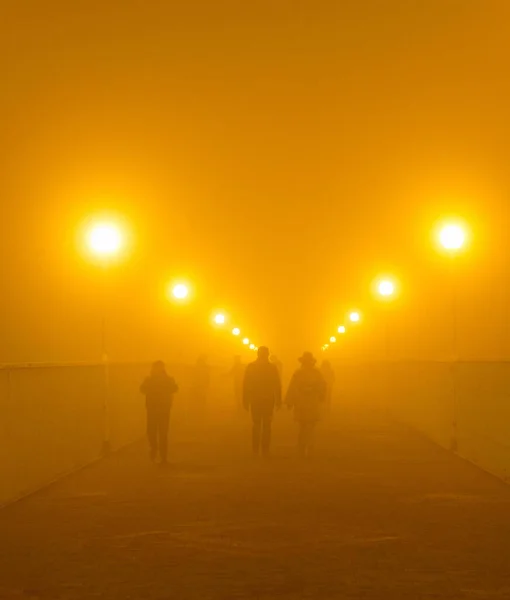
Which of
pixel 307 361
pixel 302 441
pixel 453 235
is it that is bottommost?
pixel 302 441

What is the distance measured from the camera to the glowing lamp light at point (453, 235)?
894 inches

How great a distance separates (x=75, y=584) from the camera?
8.86 m

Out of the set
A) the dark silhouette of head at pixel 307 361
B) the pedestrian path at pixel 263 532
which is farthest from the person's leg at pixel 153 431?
the dark silhouette of head at pixel 307 361

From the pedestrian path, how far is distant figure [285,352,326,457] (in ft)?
3.48

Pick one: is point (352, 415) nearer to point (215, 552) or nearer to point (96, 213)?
point (96, 213)

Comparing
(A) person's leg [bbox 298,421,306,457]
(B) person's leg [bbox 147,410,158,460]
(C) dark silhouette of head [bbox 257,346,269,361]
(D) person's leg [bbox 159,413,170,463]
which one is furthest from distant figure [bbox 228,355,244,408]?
(D) person's leg [bbox 159,413,170,463]

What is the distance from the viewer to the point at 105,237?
22344 mm

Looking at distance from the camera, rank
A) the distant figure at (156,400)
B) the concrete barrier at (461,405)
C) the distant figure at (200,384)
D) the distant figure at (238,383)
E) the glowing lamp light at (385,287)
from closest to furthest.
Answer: the concrete barrier at (461,405) → the distant figure at (156,400) → the distant figure at (200,384) → the distant figure at (238,383) → the glowing lamp light at (385,287)

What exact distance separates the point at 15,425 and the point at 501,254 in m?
106

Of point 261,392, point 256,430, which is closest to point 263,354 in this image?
point 261,392

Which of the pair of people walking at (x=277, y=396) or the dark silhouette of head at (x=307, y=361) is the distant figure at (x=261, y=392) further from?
the dark silhouette of head at (x=307, y=361)

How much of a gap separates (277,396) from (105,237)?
441cm

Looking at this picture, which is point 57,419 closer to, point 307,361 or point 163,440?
point 163,440

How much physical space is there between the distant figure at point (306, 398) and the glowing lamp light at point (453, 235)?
378 centimetres
